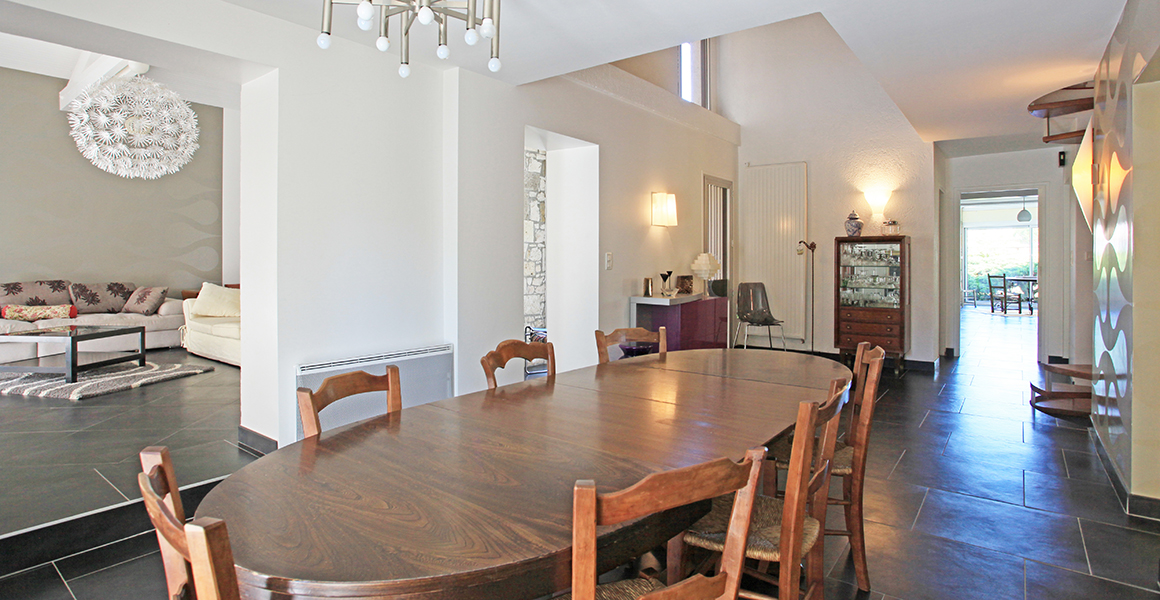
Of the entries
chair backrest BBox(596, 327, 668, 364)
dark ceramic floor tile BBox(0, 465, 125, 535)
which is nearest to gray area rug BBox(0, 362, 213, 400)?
dark ceramic floor tile BBox(0, 465, 125, 535)

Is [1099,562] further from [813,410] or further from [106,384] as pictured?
[106,384]

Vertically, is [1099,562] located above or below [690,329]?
below

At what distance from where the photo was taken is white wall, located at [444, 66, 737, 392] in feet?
12.8

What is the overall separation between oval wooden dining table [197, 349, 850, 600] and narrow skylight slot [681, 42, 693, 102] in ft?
17.2

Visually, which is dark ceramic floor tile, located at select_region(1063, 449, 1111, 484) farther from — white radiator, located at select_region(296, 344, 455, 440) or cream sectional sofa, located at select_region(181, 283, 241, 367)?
cream sectional sofa, located at select_region(181, 283, 241, 367)

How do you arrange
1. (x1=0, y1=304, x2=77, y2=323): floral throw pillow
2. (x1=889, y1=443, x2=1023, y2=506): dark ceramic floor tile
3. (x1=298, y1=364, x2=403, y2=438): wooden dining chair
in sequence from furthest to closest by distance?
(x1=0, y1=304, x2=77, y2=323): floral throw pillow
(x1=889, y1=443, x2=1023, y2=506): dark ceramic floor tile
(x1=298, y1=364, x2=403, y2=438): wooden dining chair

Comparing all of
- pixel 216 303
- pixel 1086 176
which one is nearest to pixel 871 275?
pixel 1086 176

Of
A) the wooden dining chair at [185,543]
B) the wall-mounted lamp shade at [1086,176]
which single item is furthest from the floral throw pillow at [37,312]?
the wall-mounted lamp shade at [1086,176]

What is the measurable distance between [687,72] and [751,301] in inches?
106

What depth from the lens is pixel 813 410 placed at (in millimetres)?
1445

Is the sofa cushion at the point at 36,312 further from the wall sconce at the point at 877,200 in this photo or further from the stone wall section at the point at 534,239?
the wall sconce at the point at 877,200

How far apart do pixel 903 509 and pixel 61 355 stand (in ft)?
25.4

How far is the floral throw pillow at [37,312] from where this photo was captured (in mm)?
6293

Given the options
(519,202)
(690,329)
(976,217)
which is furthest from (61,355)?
(976,217)
